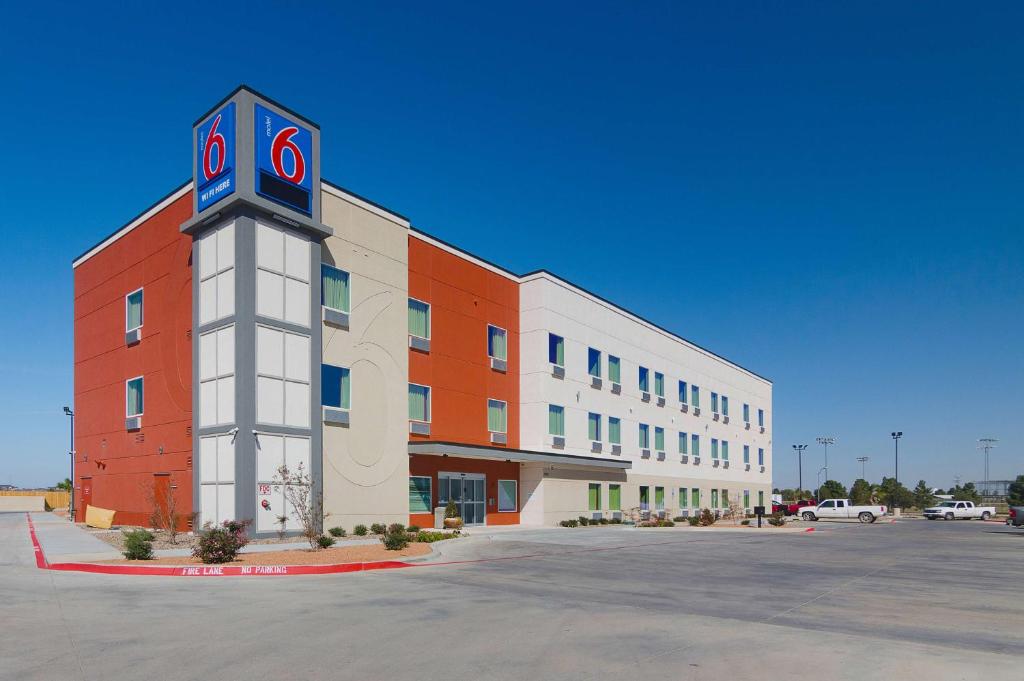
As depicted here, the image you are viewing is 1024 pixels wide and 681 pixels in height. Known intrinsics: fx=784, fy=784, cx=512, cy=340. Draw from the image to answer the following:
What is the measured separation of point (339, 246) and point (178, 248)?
644 centimetres

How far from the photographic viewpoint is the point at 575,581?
654 inches

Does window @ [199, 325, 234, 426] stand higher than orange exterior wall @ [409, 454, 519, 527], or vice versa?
window @ [199, 325, 234, 426]

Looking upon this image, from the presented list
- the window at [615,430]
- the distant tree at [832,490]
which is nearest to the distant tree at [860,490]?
the distant tree at [832,490]

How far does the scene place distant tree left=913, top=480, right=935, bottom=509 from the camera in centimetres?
11038

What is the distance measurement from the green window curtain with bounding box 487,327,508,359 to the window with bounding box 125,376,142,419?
16350mm

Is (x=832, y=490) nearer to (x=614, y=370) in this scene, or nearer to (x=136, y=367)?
(x=614, y=370)

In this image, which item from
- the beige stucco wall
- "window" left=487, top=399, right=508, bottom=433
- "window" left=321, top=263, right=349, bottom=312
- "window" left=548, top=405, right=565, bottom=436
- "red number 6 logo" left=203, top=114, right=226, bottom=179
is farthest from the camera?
"window" left=548, top=405, right=565, bottom=436

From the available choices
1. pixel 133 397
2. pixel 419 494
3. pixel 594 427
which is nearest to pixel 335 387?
pixel 419 494

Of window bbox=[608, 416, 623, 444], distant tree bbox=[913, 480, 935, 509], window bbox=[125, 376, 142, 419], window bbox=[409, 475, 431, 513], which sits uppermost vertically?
window bbox=[125, 376, 142, 419]

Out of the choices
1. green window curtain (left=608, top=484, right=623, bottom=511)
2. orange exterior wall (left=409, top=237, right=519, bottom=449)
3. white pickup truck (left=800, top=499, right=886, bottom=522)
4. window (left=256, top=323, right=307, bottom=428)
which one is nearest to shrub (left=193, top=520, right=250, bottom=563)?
window (left=256, top=323, right=307, bottom=428)

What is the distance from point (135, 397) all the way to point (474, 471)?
1559 centimetres

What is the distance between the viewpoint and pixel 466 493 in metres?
37.8

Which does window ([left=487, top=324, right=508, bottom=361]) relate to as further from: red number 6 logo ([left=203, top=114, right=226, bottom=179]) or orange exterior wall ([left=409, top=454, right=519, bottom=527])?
red number 6 logo ([left=203, top=114, right=226, bottom=179])

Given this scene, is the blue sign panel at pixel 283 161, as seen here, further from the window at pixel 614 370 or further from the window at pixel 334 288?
the window at pixel 614 370
